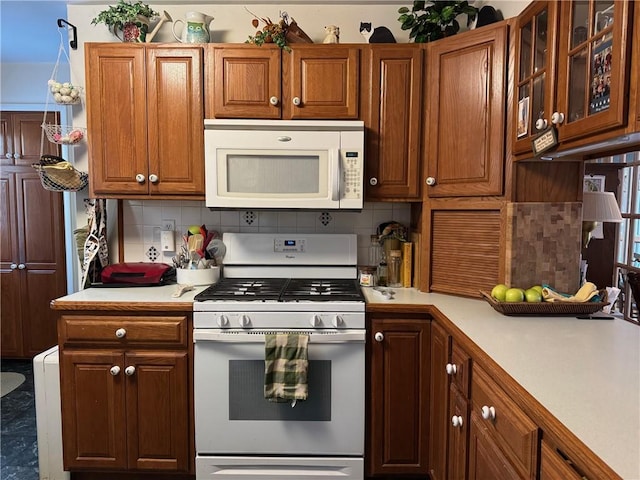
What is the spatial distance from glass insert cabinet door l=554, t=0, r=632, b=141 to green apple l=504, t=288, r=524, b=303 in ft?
1.90

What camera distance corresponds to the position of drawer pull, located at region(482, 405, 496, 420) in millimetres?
1060

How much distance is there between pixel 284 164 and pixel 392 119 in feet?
1.95

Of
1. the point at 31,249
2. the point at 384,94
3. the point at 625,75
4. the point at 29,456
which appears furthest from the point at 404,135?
the point at 31,249

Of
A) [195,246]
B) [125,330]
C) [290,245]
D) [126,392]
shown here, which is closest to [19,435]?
[126,392]

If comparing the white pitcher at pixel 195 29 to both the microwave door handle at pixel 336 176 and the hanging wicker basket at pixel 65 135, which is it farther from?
the microwave door handle at pixel 336 176

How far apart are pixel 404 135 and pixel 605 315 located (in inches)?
45.6

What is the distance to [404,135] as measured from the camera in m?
1.99

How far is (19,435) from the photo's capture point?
7.43 feet

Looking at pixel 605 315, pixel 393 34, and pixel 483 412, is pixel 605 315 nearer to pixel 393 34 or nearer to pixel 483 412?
pixel 483 412

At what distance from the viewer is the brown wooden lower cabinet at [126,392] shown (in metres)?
1.77

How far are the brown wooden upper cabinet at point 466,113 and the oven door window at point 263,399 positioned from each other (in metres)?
1.04

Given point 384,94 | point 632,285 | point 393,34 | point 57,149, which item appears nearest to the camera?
point 632,285

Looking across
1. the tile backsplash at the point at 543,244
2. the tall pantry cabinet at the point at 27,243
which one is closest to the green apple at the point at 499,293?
the tile backsplash at the point at 543,244

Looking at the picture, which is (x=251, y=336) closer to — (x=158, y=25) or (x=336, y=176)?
(x=336, y=176)
